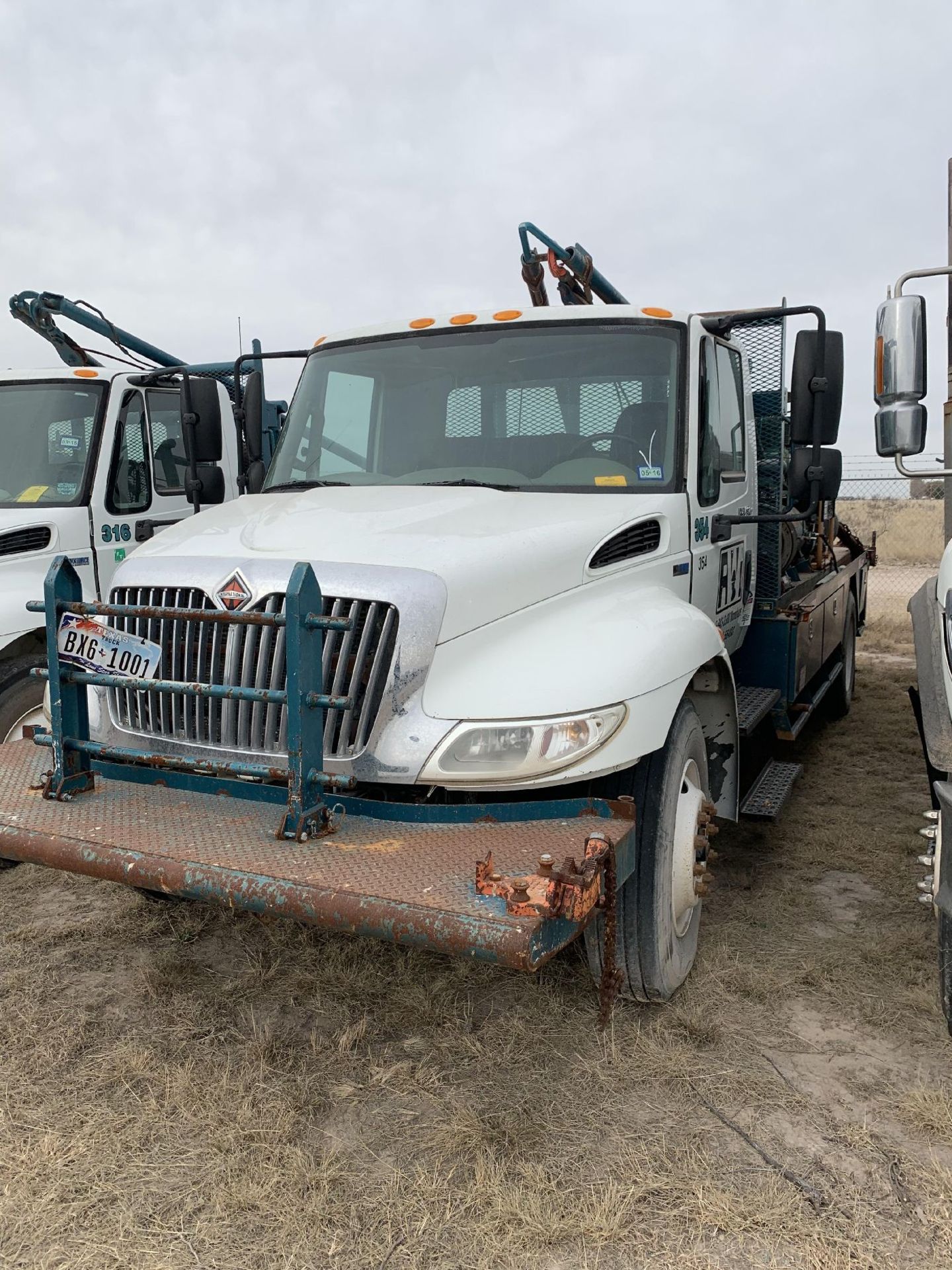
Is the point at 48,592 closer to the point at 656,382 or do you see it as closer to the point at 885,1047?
the point at 656,382

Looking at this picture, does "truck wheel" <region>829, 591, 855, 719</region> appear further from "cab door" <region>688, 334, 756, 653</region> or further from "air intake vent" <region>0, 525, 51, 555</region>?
"air intake vent" <region>0, 525, 51, 555</region>

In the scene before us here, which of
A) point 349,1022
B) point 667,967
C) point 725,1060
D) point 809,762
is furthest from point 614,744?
point 809,762

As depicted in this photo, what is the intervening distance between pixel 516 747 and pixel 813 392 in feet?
6.40

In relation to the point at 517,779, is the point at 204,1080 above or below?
below

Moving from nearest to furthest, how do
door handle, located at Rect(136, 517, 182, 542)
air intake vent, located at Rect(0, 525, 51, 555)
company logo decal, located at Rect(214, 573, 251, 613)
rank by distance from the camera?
company logo decal, located at Rect(214, 573, 251, 613)
air intake vent, located at Rect(0, 525, 51, 555)
door handle, located at Rect(136, 517, 182, 542)

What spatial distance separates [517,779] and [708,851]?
1.15 m

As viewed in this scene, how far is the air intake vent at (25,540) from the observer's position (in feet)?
17.2

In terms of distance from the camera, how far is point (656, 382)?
13.2 feet

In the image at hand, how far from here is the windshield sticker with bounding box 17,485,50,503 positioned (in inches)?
219

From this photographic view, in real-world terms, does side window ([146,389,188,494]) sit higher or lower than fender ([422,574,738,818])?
higher

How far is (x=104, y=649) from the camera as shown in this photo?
3.19m

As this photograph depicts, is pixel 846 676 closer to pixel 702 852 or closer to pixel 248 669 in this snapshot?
pixel 702 852

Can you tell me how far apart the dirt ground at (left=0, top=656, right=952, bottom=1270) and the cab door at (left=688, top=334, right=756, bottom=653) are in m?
1.44

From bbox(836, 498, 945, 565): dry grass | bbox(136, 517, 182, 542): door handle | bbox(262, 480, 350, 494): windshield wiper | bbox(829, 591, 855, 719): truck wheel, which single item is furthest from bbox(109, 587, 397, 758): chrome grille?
bbox(836, 498, 945, 565): dry grass
